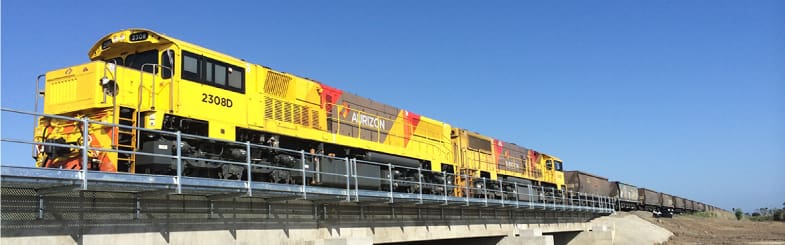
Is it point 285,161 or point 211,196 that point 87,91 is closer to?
point 211,196

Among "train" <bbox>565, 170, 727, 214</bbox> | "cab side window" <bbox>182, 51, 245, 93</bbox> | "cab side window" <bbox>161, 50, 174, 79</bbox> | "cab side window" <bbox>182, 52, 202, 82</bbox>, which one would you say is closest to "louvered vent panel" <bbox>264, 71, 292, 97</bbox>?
"cab side window" <bbox>182, 51, 245, 93</bbox>

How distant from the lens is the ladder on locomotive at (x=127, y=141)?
10664 mm

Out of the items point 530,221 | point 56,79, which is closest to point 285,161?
point 56,79

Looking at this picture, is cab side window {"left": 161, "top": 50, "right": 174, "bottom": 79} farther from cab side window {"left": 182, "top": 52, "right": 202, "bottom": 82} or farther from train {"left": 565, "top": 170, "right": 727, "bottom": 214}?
train {"left": 565, "top": 170, "right": 727, "bottom": 214}

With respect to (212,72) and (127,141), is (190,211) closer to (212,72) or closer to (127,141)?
(127,141)

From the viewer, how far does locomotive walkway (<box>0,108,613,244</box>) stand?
7.79 m

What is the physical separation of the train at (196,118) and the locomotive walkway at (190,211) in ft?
1.45

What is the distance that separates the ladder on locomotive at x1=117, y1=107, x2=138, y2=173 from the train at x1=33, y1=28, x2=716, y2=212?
0.03 metres

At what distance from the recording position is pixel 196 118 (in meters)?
12.6

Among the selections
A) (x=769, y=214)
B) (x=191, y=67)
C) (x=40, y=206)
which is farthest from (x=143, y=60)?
(x=769, y=214)

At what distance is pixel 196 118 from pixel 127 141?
161 cm

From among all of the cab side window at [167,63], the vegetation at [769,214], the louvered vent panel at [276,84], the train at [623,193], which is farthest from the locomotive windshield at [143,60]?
the vegetation at [769,214]

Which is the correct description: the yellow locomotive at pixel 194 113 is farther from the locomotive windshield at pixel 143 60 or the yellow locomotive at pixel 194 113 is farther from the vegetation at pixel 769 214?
the vegetation at pixel 769 214

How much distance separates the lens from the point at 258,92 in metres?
14.5
